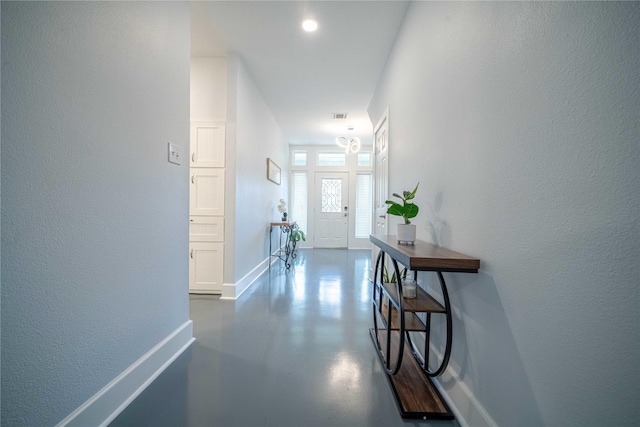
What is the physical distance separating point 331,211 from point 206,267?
3986mm

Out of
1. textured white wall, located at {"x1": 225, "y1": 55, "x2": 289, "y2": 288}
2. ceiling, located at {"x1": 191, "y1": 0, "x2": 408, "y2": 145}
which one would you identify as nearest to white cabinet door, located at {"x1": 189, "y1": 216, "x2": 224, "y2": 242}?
textured white wall, located at {"x1": 225, "y1": 55, "x2": 289, "y2": 288}

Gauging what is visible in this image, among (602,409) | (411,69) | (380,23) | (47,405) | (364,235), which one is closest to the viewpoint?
(602,409)

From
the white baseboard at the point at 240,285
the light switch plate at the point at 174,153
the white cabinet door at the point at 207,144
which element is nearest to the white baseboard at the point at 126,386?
the white baseboard at the point at 240,285

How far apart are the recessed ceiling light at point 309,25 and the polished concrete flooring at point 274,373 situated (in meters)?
2.62

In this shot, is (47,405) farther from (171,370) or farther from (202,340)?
(202,340)

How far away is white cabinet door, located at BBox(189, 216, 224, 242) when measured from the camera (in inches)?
117

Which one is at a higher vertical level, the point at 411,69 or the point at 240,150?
the point at 411,69

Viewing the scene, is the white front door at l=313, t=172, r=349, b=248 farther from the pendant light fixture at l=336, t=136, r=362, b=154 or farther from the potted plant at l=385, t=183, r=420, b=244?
the potted plant at l=385, t=183, r=420, b=244

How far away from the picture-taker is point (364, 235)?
658 cm

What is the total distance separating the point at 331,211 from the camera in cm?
660

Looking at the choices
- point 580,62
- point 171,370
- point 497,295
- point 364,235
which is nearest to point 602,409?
point 497,295

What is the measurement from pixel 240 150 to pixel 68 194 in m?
2.09

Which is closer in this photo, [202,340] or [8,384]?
[8,384]

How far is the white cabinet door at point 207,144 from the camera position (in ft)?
9.69
